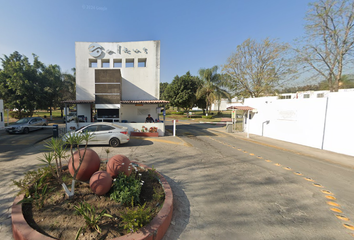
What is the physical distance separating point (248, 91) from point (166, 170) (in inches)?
790

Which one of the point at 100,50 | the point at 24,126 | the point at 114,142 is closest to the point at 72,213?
the point at 114,142

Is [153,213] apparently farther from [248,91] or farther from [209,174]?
[248,91]

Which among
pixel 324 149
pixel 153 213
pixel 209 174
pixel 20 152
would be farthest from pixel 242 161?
pixel 20 152

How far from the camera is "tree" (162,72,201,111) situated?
104 feet

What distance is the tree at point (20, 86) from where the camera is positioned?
1836 centimetres

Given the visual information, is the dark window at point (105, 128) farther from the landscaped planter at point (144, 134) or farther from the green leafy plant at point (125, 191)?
the green leafy plant at point (125, 191)

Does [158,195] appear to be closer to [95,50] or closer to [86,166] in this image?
[86,166]

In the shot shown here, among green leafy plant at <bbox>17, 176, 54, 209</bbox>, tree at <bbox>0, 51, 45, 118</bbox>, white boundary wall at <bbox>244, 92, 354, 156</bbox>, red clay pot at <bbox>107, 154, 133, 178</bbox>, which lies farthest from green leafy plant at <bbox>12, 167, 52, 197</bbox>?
tree at <bbox>0, 51, 45, 118</bbox>

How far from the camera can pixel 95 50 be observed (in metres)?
15.7

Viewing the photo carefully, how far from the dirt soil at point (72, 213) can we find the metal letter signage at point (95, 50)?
1534 centimetres

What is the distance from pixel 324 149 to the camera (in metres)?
9.27

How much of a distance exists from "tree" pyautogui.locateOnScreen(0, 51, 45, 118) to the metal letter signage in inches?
408

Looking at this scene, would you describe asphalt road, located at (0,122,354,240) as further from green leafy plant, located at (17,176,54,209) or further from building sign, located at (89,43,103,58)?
building sign, located at (89,43,103,58)

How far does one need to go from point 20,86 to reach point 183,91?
2431 centimetres
